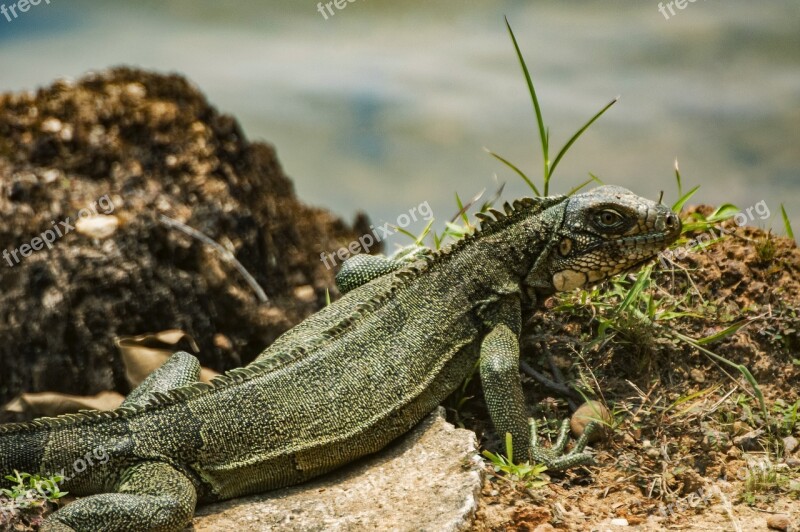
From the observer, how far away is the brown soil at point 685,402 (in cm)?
555

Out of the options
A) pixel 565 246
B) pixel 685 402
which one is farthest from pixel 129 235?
pixel 685 402

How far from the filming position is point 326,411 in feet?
19.2

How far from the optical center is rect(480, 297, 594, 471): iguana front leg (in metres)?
5.97

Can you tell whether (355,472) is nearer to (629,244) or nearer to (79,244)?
(629,244)

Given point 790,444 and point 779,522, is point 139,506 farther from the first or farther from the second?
point 790,444

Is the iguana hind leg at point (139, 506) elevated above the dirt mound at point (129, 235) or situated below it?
below

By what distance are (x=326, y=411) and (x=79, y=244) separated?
3.55 meters

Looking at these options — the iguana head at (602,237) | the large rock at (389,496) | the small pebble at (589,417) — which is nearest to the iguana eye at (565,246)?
the iguana head at (602,237)

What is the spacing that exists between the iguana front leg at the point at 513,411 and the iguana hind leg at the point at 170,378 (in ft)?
7.09

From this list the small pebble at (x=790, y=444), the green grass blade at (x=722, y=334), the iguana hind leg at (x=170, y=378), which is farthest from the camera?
the green grass blade at (x=722, y=334)

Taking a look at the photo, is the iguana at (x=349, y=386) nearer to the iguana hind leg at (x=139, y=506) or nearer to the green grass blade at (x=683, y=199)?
the iguana hind leg at (x=139, y=506)

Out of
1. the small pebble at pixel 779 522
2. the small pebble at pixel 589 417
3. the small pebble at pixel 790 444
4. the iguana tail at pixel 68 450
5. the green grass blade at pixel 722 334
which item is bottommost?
the small pebble at pixel 779 522

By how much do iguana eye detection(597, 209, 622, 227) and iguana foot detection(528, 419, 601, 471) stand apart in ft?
4.60

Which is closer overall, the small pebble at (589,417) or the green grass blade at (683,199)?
the small pebble at (589,417)
